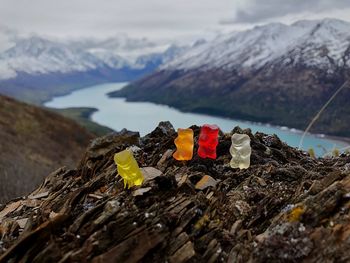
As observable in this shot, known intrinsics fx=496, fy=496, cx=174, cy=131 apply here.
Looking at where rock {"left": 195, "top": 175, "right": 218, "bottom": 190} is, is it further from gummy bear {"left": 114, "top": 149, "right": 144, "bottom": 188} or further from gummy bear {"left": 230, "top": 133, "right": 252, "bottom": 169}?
gummy bear {"left": 114, "top": 149, "right": 144, "bottom": 188}

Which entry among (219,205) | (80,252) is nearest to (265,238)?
(219,205)

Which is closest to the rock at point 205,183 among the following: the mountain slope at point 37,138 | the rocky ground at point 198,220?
the rocky ground at point 198,220

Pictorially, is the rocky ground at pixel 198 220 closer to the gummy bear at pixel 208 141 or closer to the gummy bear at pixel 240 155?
the gummy bear at pixel 240 155

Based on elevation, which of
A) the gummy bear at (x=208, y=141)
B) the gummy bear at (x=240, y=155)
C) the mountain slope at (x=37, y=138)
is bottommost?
the mountain slope at (x=37, y=138)

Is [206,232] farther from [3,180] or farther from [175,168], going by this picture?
[3,180]

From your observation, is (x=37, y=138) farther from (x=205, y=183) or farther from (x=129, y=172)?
(x=205, y=183)
